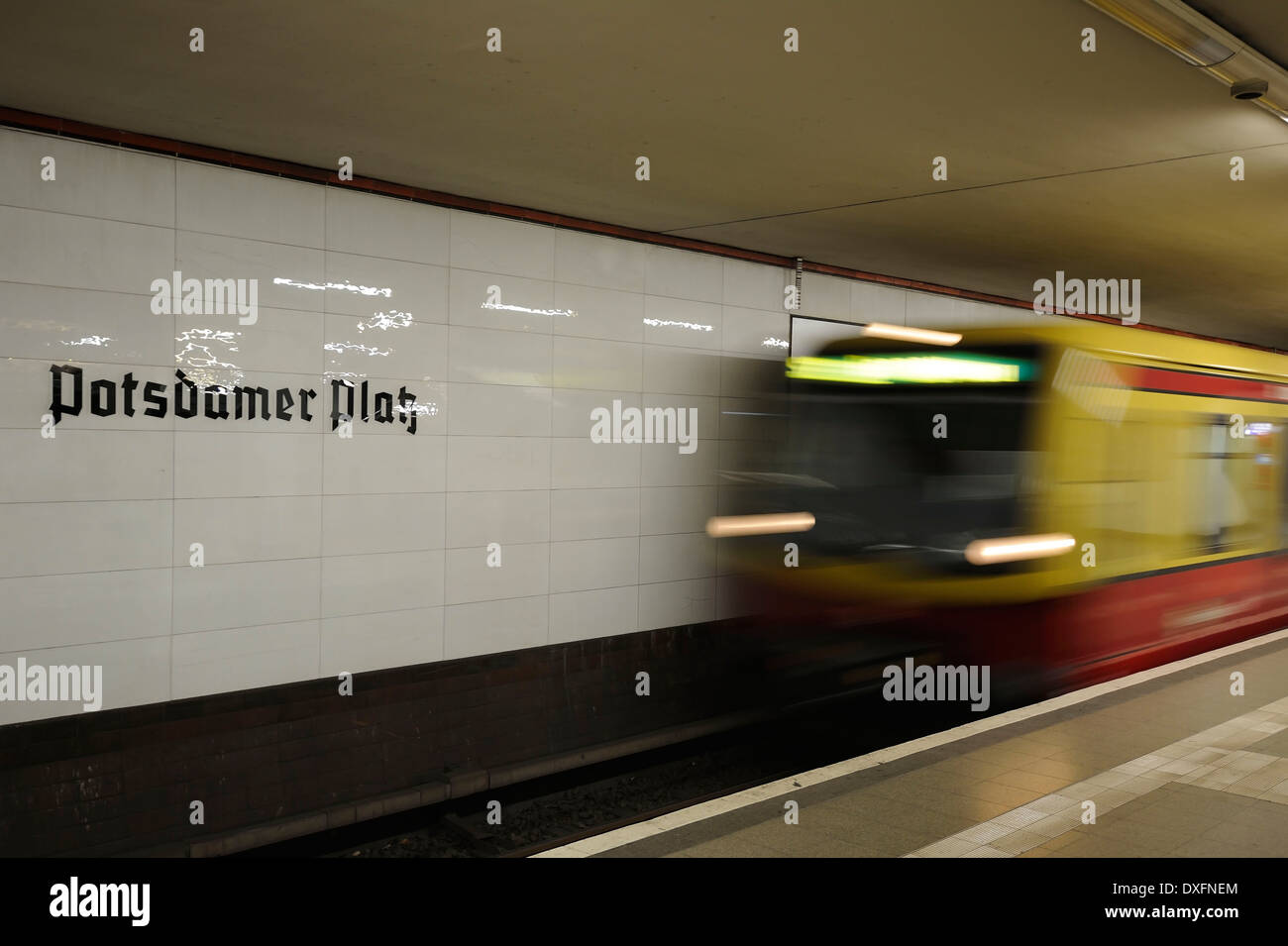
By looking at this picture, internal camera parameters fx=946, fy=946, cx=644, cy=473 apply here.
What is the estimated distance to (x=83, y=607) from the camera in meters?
5.26

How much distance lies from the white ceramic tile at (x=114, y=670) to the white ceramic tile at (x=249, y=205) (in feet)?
→ 8.10

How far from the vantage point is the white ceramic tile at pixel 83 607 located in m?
5.04

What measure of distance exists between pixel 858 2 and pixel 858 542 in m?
4.34

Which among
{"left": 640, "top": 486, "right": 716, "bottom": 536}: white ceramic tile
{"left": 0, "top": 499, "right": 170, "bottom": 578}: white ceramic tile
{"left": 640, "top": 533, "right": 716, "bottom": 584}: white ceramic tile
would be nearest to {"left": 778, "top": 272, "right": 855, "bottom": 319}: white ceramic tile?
{"left": 640, "top": 486, "right": 716, "bottom": 536}: white ceramic tile

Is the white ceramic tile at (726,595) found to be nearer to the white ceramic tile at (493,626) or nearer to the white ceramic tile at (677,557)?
the white ceramic tile at (677,557)

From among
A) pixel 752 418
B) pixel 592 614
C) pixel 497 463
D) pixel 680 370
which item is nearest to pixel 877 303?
pixel 752 418

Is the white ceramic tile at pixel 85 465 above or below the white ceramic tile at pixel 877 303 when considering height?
below

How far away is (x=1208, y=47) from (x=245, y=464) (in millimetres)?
5453

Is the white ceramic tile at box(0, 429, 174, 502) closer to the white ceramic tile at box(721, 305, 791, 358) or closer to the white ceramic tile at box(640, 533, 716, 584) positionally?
the white ceramic tile at box(640, 533, 716, 584)

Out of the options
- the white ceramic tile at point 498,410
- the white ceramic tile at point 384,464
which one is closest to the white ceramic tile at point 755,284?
the white ceramic tile at point 498,410

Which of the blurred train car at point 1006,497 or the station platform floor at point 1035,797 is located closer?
the station platform floor at point 1035,797

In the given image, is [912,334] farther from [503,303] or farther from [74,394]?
[74,394]

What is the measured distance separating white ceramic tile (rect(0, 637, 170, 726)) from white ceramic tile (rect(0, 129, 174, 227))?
7.91ft

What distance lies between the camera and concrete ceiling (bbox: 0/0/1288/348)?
152 inches
